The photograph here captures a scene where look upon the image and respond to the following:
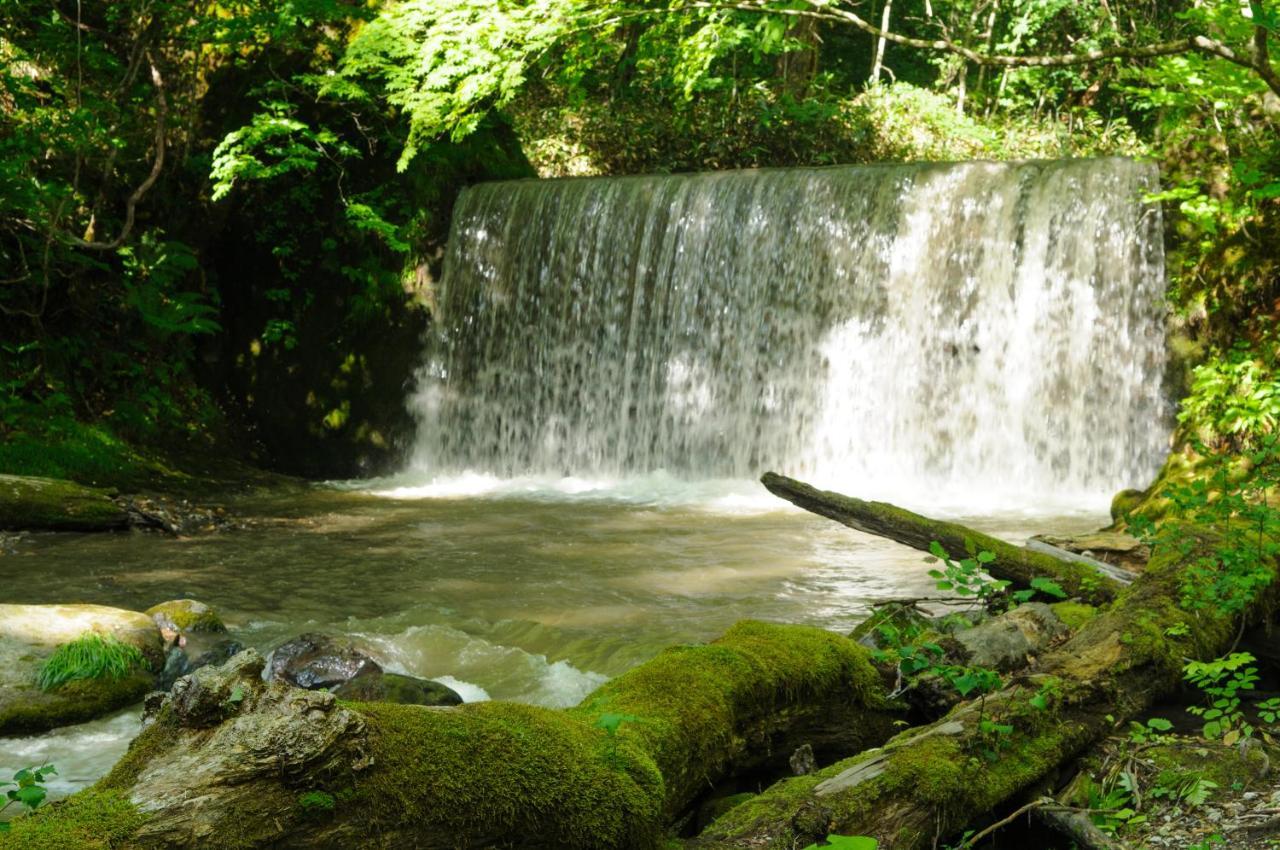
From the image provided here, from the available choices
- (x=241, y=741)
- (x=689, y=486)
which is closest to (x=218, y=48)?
(x=689, y=486)

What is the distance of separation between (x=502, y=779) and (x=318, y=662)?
3.12 metres

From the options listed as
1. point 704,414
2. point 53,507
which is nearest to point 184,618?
point 53,507

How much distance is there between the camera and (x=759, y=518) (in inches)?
380

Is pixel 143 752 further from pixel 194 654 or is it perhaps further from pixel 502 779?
pixel 194 654

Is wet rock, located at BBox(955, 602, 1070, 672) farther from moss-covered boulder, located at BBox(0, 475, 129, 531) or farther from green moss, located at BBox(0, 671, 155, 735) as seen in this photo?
moss-covered boulder, located at BBox(0, 475, 129, 531)

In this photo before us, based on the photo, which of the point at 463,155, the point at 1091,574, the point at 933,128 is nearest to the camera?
the point at 1091,574

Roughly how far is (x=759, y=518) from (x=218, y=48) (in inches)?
347

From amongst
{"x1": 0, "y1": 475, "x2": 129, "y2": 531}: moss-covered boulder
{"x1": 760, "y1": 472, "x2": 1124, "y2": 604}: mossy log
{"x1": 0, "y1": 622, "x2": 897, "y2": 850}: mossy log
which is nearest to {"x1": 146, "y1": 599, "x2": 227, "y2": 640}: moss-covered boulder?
{"x1": 760, "y1": 472, "x2": 1124, "y2": 604}: mossy log

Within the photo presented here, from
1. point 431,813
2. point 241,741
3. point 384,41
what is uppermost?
point 384,41

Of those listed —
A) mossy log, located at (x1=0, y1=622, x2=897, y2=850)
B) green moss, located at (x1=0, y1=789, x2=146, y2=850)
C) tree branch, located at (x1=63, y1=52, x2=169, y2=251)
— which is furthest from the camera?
tree branch, located at (x1=63, y1=52, x2=169, y2=251)

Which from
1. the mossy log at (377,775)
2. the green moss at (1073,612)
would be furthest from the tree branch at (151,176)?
the mossy log at (377,775)

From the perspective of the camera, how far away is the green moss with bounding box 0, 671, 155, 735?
190 inches

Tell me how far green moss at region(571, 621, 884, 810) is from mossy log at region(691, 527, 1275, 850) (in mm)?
281

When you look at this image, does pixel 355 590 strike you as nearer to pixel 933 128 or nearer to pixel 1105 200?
pixel 1105 200
